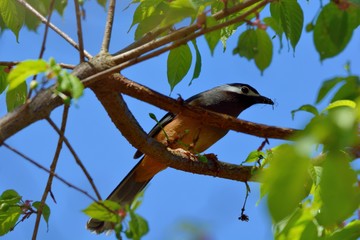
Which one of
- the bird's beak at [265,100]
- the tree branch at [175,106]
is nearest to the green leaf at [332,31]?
the tree branch at [175,106]

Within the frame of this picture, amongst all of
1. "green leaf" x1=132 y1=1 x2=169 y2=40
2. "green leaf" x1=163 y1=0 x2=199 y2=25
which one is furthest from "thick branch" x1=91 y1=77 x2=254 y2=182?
"green leaf" x1=163 y1=0 x2=199 y2=25

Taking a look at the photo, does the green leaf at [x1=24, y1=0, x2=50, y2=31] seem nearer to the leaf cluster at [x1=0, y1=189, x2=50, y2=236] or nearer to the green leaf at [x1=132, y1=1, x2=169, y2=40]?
the green leaf at [x1=132, y1=1, x2=169, y2=40]

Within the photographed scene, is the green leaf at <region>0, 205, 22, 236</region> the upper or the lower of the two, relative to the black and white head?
lower

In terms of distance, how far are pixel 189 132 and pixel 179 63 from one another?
1627 millimetres

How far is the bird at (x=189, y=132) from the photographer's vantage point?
A: 538 cm

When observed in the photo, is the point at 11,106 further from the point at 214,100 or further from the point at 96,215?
the point at 214,100

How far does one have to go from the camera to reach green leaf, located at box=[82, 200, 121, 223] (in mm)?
2320

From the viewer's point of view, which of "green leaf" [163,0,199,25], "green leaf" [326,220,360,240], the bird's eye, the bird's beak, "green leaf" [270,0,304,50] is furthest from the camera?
the bird's eye

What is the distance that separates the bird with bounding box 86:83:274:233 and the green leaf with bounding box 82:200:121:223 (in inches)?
109

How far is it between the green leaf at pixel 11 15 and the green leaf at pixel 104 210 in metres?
1.80

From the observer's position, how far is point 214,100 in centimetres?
609

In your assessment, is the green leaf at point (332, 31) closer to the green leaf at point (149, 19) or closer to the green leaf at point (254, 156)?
the green leaf at point (149, 19)

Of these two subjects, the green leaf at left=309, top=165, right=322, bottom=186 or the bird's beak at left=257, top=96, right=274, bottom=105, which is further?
the bird's beak at left=257, top=96, right=274, bottom=105

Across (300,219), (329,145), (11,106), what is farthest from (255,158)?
(329,145)
